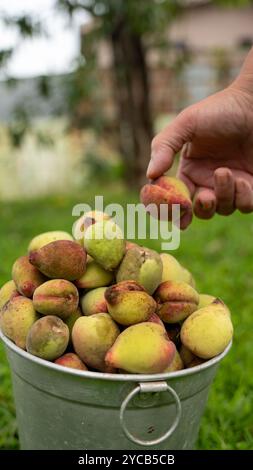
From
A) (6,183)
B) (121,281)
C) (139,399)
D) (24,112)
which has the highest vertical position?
(121,281)

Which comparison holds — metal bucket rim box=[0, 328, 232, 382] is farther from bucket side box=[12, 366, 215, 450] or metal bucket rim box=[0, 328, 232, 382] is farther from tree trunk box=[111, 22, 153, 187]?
tree trunk box=[111, 22, 153, 187]

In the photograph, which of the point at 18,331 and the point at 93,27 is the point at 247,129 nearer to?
the point at 18,331

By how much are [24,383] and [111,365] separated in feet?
0.99

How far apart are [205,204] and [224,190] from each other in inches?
3.5

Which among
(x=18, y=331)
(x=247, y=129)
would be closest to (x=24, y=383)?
(x=18, y=331)

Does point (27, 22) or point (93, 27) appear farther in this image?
point (93, 27)

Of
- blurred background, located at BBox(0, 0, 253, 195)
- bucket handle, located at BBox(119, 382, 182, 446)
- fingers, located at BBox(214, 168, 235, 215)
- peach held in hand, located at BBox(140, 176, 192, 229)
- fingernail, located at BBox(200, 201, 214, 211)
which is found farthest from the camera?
blurred background, located at BBox(0, 0, 253, 195)

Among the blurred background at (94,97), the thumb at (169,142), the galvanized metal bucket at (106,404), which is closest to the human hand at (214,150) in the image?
the thumb at (169,142)

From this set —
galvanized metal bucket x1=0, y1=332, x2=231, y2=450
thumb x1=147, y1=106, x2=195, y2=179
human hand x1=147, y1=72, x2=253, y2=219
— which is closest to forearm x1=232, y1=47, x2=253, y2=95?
human hand x1=147, y1=72, x2=253, y2=219

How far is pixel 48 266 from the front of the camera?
1360 mm

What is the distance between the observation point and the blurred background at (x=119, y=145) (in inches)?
87.5

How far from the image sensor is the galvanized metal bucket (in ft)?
3.93

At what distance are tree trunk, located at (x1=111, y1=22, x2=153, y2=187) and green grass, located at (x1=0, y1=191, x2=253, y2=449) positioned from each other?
459 mm

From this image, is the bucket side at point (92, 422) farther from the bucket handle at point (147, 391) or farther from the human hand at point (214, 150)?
the human hand at point (214, 150)
